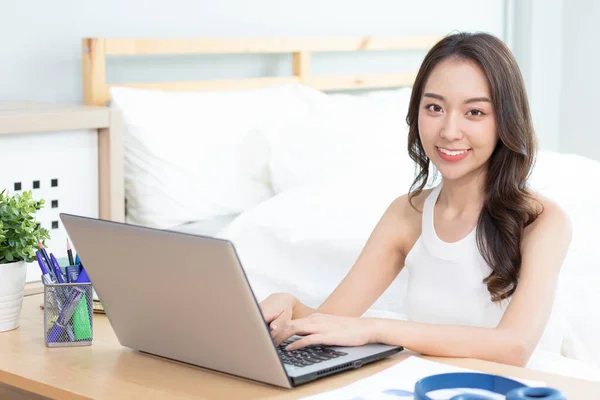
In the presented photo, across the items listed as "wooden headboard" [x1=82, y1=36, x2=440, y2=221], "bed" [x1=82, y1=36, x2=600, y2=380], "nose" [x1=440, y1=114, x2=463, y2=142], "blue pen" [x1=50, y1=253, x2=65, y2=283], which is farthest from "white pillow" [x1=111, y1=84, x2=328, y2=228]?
"nose" [x1=440, y1=114, x2=463, y2=142]

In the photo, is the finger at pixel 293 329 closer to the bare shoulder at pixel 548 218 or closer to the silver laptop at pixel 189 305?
the silver laptop at pixel 189 305

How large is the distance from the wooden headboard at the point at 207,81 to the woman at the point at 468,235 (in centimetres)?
84

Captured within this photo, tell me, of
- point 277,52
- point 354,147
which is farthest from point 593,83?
point 354,147

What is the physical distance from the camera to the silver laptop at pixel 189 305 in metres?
1.10

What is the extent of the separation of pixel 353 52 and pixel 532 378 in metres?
2.58

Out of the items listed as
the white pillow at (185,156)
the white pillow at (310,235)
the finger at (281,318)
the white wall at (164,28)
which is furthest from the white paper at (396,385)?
the white wall at (164,28)

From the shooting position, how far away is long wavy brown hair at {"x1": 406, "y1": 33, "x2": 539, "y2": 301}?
→ 1.44 metres

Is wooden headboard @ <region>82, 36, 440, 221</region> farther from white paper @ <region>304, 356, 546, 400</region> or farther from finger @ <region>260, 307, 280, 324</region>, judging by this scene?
white paper @ <region>304, 356, 546, 400</region>

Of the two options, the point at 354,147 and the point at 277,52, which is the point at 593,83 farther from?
the point at 354,147

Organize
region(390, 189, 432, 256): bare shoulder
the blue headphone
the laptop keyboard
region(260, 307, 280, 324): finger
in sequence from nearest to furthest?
the blue headphone
the laptop keyboard
region(260, 307, 280, 324): finger
region(390, 189, 432, 256): bare shoulder

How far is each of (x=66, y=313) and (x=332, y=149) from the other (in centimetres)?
132

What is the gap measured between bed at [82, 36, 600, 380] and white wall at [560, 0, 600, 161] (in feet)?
→ 5.58

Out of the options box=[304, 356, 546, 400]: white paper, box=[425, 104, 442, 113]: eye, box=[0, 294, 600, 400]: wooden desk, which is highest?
box=[425, 104, 442, 113]: eye

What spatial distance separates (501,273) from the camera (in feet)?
4.75
